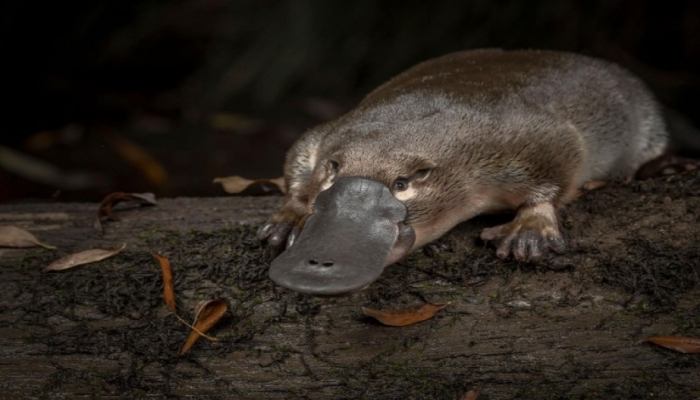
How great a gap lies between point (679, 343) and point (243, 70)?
13.6 feet

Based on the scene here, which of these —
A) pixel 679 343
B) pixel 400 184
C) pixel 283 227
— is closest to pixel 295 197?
pixel 283 227

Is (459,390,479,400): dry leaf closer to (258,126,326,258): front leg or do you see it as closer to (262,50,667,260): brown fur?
(262,50,667,260): brown fur

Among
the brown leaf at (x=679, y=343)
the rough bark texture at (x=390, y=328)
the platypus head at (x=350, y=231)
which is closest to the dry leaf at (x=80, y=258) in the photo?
the rough bark texture at (x=390, y=328)

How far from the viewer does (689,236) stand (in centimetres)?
270

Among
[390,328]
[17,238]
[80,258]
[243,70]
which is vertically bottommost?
[390,328]

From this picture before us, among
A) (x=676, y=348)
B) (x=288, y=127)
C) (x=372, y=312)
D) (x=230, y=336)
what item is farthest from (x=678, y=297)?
(x=288, y=127)

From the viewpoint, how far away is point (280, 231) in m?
2.83

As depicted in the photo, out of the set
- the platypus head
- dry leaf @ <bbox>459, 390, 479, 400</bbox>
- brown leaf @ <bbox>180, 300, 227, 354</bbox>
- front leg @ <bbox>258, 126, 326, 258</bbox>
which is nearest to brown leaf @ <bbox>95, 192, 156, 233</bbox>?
front leg @ <bbox>258, 126, 326, 258</bbox>

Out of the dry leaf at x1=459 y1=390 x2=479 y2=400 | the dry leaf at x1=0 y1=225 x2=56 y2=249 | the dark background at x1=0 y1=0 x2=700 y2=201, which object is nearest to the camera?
the dry leaf at x1=459 y1=390 x2=479 y2=400

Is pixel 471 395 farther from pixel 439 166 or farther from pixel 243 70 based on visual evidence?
pixel 243 70

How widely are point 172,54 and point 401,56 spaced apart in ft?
7.23

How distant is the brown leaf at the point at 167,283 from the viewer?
8.46 feet

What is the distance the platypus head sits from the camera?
215 cm

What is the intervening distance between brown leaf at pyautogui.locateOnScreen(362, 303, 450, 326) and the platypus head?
0.48 feet
